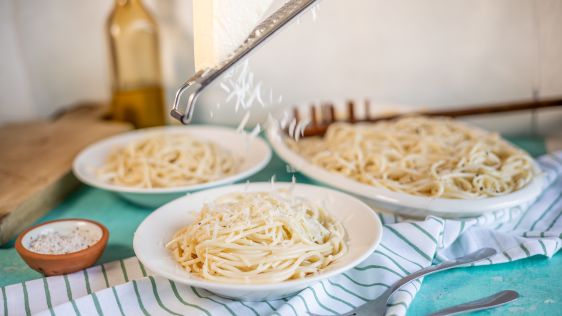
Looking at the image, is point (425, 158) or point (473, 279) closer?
point (473, 279)

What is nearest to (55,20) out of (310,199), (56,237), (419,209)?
(56,237)

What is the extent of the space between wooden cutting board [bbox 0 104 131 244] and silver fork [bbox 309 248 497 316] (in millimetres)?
799

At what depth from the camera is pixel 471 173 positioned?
1.30 metres

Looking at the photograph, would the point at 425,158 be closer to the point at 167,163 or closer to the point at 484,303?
the point at 484,303

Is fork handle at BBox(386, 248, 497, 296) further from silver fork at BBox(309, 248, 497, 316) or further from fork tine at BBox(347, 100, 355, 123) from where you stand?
fork tine at BBox(347, 100, 355, 123)

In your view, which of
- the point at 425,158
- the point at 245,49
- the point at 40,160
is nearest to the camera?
the point at 245,49

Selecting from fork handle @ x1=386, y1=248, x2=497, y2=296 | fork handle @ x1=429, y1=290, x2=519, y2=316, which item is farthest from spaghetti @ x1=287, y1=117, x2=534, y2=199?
fork handle @ x1=429, y1=290, x2=519, y2=316

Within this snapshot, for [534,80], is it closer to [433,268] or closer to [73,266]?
[433,268]

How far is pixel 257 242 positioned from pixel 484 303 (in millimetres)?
404

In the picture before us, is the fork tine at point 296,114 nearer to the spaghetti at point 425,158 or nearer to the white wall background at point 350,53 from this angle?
the spaghetti at point 425,158

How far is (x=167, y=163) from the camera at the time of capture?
1.46 m

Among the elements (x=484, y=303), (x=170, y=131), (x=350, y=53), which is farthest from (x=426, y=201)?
(x=350, y=53)

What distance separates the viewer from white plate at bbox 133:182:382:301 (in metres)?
0.86

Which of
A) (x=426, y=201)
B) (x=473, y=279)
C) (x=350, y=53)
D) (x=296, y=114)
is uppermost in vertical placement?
(x=350, y=53)
